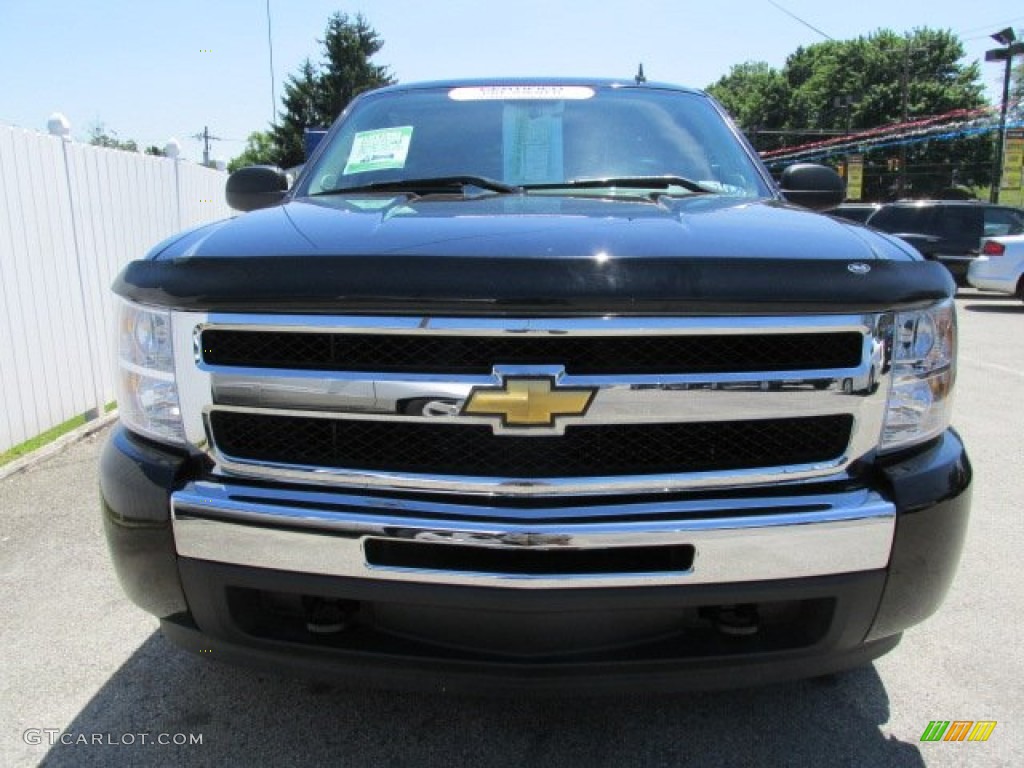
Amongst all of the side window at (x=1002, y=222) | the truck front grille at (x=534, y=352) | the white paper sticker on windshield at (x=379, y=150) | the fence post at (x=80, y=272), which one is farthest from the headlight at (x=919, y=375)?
the side window at (x=1002, y=222)

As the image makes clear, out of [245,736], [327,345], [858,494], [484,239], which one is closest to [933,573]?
[858,494]

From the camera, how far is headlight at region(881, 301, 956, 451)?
183cm

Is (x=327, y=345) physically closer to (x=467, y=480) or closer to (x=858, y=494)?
(x=467, y=480)

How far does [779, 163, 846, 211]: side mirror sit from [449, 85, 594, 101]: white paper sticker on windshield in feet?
2.90

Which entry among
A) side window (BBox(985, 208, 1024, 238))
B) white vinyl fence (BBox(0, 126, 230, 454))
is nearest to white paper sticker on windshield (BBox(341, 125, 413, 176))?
white vinyl fence (BBox(0, 126, 230, 454))

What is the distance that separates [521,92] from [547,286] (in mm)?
1925

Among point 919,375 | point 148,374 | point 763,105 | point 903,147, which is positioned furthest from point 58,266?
point 763,105

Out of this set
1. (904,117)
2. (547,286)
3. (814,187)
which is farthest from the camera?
(904,117)

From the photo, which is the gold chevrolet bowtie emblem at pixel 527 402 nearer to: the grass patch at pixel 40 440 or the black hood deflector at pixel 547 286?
the black hood deflector at pixel 547 286

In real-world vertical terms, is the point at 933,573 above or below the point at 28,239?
below

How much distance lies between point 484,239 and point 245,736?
1517 millimetres

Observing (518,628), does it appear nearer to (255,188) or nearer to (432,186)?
(432,186)

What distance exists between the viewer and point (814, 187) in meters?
3.26

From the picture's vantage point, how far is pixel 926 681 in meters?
2.59
